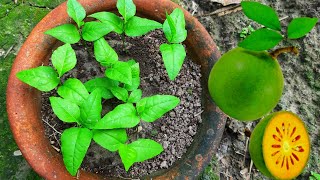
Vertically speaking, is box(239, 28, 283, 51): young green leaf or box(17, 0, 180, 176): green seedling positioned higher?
box(239, 28, 283, 51): young green leaf

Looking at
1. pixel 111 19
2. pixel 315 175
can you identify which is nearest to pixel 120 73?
pixel 111 19

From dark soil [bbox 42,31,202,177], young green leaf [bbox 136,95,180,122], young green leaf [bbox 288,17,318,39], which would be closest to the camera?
young green leaf [bbox 288,17,318,39]

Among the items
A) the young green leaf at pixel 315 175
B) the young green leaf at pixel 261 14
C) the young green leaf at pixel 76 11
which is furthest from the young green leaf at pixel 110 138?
the young green leaf at pixel 315 175

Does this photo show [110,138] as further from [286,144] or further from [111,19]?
[286,144]

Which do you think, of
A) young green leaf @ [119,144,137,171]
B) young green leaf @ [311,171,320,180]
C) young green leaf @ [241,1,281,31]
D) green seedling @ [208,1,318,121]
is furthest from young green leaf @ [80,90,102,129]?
young green leaf @ [311,171,320,180]

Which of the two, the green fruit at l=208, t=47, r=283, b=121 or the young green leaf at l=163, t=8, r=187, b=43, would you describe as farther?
the young green leaf at l=163, t=8, r=187, b=43

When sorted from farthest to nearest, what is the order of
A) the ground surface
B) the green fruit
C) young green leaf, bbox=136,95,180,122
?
the ground surface
young green leaf, bbox=136,95,180,122
the green fruit

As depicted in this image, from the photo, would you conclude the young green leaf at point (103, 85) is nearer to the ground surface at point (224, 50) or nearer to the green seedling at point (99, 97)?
the green seedling at point (99, 97)

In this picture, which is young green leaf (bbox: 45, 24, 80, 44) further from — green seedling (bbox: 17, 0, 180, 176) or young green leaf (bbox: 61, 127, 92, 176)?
young green leaf (bbox: 61, 127, 92, 176)
